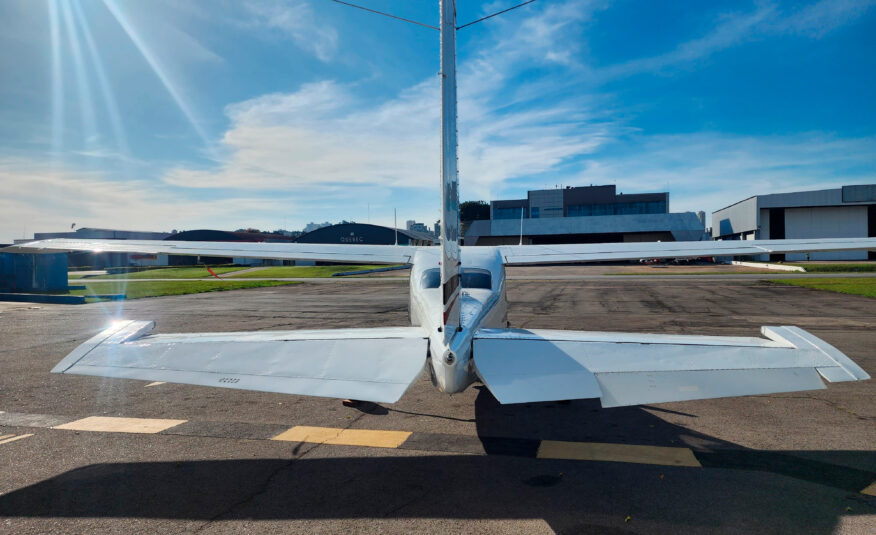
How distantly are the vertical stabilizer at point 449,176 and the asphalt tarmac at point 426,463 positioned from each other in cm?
171

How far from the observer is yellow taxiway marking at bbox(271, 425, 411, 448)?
6168 mm

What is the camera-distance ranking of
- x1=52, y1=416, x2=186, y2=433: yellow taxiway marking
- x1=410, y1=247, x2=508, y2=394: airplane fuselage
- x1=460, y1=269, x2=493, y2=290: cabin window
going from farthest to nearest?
x1=460, y1=269, x2=493, y2=290: cabin window < x1=52, y1=416, x2=186, y2=433: yellow taxiway marking < x1=410, y1=247, x2=508, y2=394: airplane fuselage

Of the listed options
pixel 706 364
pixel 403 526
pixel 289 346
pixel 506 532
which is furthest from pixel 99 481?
pixel 706 364

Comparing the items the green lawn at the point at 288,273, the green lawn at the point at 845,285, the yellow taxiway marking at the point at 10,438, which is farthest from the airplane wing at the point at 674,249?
the green lawn at the point at 288,273

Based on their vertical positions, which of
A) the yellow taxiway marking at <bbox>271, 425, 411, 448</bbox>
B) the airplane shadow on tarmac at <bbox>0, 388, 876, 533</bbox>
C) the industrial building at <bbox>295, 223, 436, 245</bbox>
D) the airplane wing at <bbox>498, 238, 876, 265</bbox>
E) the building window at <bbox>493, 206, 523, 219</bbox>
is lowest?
the yellow taxiway marking at <bbox>271, 425, 411, 448</bbox>

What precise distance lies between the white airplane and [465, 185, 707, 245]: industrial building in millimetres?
57914

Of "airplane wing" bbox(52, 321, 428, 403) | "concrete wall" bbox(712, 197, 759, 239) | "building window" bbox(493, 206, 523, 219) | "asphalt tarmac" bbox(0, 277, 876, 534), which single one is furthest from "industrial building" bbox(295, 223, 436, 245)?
"airplane wing" bbox(52, 321, 428, 403)

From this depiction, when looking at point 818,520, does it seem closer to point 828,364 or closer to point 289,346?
point 828,364

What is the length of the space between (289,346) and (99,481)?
2.57 meters

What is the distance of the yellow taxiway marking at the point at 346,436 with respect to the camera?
617 cm

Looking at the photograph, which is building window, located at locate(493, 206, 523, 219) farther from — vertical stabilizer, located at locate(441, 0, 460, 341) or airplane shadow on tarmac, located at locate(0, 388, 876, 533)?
vertical stabilizer, located at locate(441, 0, 460, 341)

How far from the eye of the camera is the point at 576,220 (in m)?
70.7

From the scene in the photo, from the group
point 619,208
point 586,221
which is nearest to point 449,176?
point 586,221

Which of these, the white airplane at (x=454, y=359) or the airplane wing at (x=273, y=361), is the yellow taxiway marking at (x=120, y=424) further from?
the airplane wing at (x=273, y=361)
